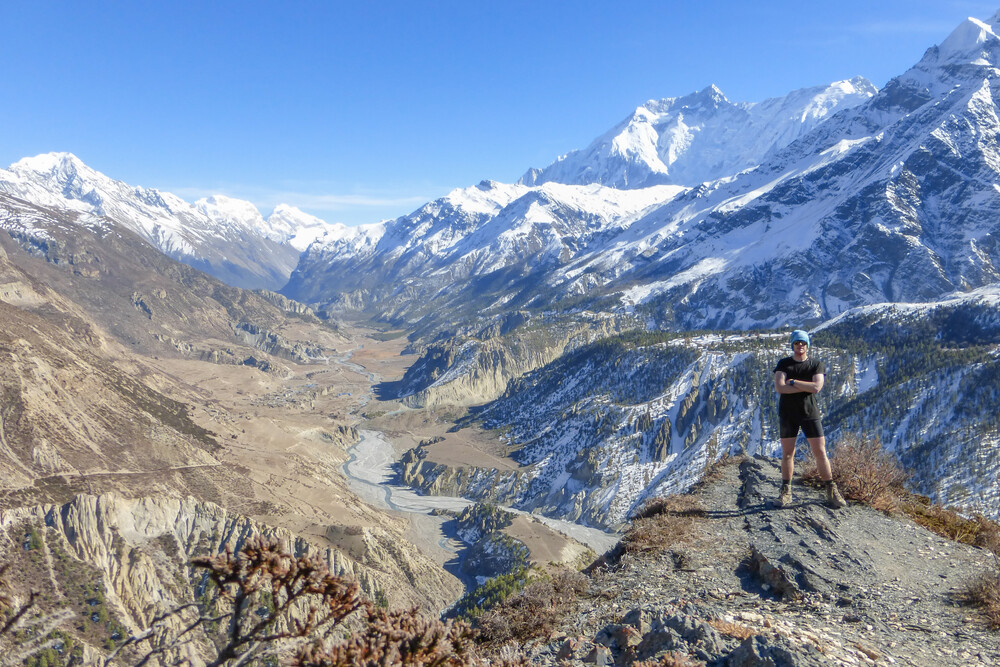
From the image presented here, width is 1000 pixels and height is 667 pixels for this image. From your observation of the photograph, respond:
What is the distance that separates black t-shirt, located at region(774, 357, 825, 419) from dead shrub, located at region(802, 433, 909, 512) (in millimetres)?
2940

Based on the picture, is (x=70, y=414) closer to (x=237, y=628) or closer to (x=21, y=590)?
(x=21, y=590)

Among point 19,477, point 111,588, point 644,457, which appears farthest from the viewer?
point 644,457

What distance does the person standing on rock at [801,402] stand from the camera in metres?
12.0

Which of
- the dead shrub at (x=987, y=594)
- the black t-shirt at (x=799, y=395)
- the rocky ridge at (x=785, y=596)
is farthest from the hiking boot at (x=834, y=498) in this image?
the dead shrub at (x=987, y=594)

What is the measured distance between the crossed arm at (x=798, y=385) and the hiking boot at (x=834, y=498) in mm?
2875

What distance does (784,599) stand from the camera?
9.79 metres

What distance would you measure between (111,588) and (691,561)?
53738 millimetres

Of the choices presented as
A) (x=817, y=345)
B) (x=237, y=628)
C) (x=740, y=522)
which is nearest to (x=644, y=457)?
(x=817, y=345)

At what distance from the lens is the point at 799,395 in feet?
41.2

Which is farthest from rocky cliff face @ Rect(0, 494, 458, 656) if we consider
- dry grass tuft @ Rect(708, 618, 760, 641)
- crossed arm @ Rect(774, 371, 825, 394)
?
dry grass tuft @ Rect(708, 618, 760, 641)

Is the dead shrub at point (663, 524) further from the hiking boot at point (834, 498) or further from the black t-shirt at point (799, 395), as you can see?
the black t-shirt at point (799, 395)

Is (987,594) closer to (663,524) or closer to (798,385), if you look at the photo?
(798,385)

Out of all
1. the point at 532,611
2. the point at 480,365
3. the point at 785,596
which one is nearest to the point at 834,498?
the point at 785,596

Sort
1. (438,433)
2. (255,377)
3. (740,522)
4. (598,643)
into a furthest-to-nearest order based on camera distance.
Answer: (255,377), (438,433), (740,522), (598,643)
